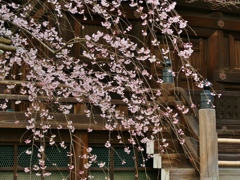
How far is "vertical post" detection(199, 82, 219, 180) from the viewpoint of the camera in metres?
6.68

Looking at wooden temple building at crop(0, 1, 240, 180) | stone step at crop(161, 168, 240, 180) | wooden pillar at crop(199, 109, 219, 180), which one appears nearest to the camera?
wooden pillar at crop(199, 109, 219, 180)

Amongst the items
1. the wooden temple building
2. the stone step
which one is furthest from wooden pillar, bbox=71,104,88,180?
the stone step

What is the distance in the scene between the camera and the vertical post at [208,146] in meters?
6.68

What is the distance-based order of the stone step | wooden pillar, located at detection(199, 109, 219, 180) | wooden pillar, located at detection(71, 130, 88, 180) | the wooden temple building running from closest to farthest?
wooden pillar, located at detection(199, 109, 219, 180), the wooden temple building, the stone step, wooden pillar, located at detection(71, 130, 88, 180)

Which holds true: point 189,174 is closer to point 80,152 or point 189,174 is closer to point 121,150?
point 121,150

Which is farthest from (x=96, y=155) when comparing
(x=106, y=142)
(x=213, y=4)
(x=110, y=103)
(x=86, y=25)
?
(x=213, y=4)

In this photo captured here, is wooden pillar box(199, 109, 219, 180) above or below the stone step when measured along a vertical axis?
above

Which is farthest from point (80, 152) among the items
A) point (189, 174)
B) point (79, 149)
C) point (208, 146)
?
point (208, 146)

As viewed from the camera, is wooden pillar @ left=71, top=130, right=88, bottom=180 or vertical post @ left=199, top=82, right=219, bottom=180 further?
wooden pillar @ left=71, top=130, right=88, bottom=180

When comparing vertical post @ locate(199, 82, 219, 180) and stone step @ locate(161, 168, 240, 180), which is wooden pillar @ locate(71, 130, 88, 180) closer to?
stone step @ locate(161, 168, 240, 180)

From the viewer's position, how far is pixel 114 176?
748 cm

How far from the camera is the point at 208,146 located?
22.1ft

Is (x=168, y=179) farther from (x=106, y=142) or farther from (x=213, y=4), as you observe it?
(x=213, y=4)

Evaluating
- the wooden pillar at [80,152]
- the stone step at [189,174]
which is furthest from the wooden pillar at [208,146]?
the wooden pillar at [80,152]
